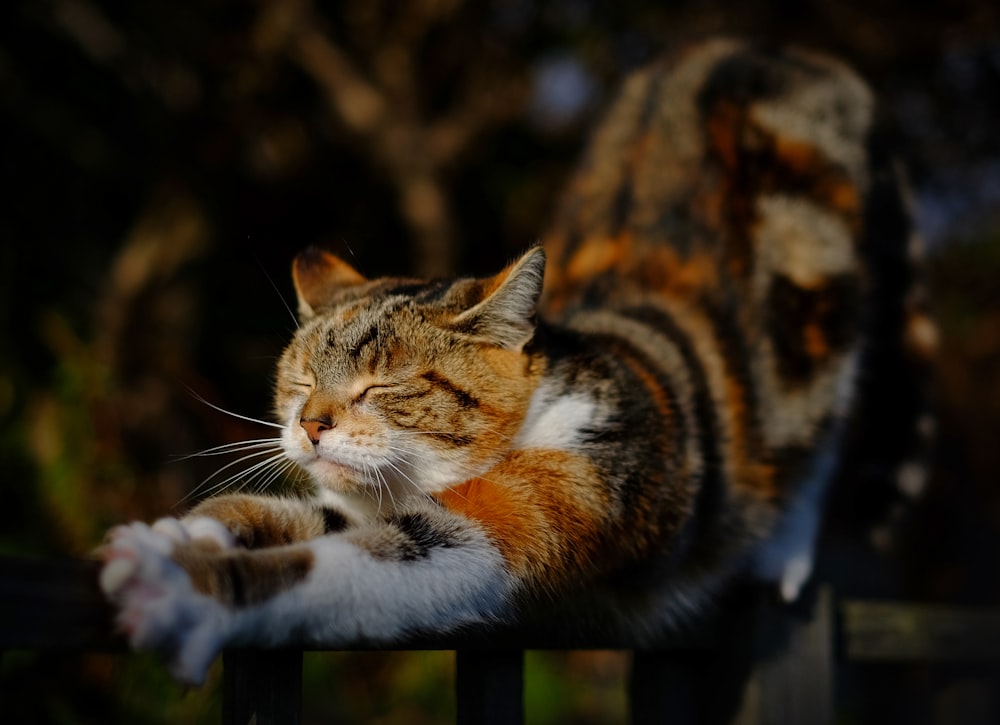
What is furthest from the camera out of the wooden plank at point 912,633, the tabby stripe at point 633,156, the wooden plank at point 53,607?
the tabby stripe at point 633,156

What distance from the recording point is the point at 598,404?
1.92 m

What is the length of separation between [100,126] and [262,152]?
82cm

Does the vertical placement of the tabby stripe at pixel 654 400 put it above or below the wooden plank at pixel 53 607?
above

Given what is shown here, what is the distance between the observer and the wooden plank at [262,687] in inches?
47.8

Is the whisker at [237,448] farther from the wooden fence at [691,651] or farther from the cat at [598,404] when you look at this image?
the wooden fence at [691,651]

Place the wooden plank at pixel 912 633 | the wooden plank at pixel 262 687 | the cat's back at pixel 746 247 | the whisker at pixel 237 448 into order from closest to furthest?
the wooden plank at pixel 262 687, the whisker at pixel 237 448, the wooden plank at pixel 912 633, the cat's back at pixel 746 247

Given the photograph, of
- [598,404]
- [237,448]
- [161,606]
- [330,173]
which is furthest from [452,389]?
[330,173]

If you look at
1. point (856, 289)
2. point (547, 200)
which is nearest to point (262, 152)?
point (547, 200)

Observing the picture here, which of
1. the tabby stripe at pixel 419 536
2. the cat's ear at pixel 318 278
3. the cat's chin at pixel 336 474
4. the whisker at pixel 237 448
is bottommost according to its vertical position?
the tabby stripe at pixel 419 536

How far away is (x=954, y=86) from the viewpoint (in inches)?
202

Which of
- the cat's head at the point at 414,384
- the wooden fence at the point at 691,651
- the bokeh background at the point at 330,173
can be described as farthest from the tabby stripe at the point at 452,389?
the bokeh background at the point at 330,173

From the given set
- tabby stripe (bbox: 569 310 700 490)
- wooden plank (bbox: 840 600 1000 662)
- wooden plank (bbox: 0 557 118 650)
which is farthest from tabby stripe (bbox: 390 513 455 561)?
wooden plank (bbox: 840 600 1000 662)

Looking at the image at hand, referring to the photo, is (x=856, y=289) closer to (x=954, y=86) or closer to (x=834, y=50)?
(x=834, y=50)

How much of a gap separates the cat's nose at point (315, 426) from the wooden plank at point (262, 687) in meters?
0.49
